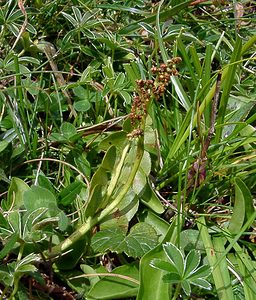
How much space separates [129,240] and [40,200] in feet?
0.72

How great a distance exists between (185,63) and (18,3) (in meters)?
0.54

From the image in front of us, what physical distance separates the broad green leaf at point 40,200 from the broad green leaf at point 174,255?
0.88ft

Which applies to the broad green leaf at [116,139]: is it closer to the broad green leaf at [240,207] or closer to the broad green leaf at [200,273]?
the broad green leaf at [240,207]

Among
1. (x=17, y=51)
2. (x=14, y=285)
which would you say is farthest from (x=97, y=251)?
(x=17, y=51)

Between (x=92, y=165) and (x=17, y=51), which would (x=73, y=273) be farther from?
(x=17, y=51)

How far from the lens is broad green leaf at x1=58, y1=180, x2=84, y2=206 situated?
4.84 ft

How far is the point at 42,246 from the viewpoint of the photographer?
139cm

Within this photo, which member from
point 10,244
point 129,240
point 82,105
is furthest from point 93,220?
point 82,105

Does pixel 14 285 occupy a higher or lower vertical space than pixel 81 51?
lower

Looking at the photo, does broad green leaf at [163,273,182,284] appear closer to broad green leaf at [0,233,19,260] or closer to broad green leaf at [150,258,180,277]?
broad green leaf at [150,258,180,277]

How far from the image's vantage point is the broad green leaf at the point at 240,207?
147 cm

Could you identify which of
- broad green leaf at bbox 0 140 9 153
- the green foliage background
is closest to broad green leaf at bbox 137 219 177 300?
the green foliage background

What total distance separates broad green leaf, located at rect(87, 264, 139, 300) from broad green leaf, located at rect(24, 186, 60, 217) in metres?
0.19

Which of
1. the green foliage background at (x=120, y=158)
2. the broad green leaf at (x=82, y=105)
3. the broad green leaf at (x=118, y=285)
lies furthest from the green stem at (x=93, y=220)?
the broad green leaf at (x=82, y=105)
